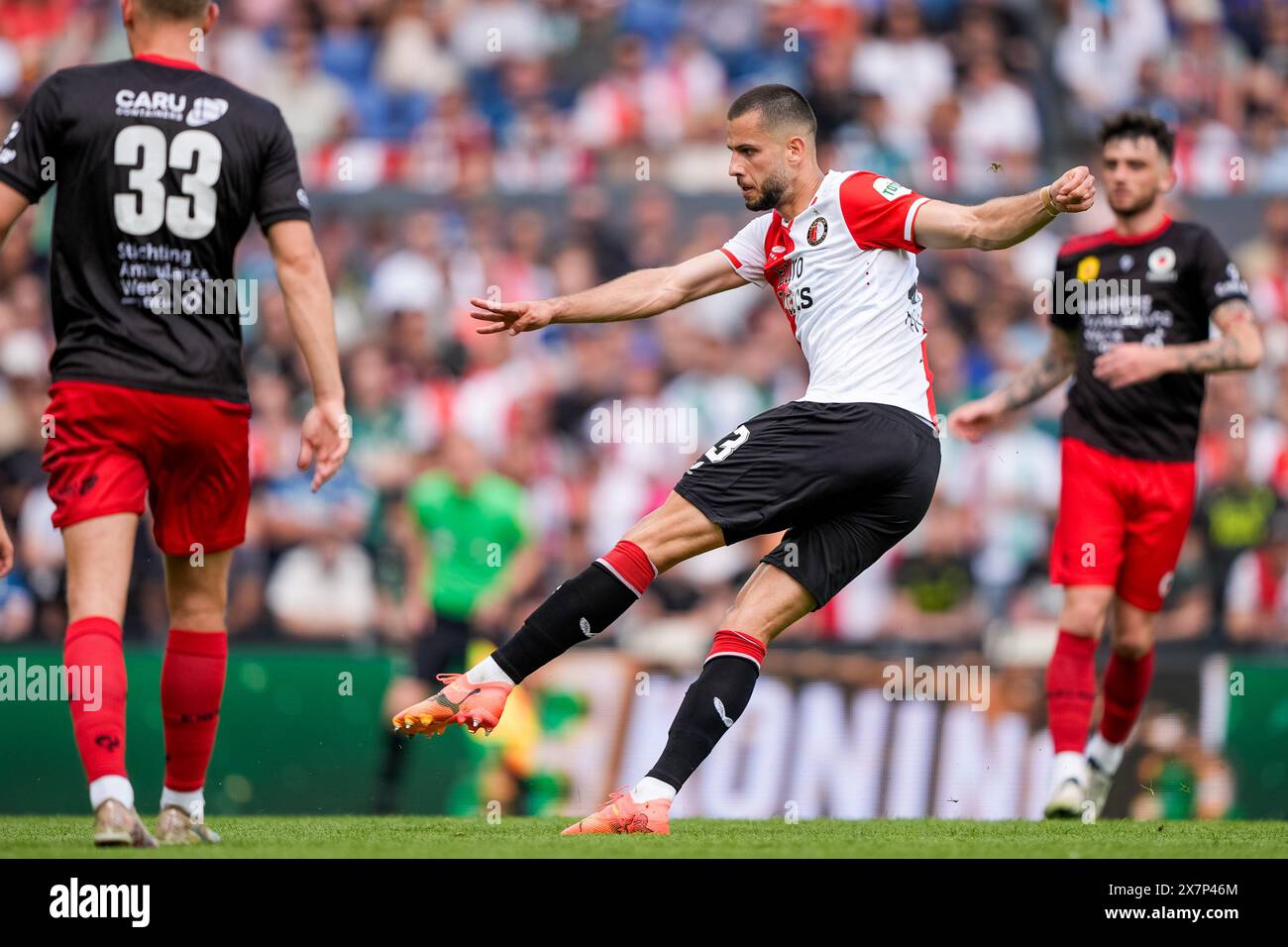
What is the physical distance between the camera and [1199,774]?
9891mm

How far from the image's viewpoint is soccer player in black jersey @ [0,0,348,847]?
5.25 m

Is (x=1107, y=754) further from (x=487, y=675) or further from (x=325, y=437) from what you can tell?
(x=325, y=437)

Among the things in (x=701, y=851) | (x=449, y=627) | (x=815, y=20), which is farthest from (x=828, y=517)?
(x=815, y=20)

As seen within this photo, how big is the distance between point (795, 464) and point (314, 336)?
5.72 feet

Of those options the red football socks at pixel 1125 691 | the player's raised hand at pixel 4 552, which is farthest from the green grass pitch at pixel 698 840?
the player's raised hand at pixel 4 552

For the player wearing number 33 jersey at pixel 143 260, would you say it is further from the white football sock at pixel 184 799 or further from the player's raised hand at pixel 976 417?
the player's raised hand at pixel 976 417

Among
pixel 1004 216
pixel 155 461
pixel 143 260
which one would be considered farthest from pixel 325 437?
pixel 1004 216

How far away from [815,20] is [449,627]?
745 cm

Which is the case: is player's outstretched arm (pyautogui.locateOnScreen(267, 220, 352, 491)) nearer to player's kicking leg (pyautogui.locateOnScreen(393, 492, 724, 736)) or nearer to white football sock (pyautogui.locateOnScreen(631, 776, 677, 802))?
player's kicking leg (pyautogui.locateOnScreen(393, 492, 724, 736))

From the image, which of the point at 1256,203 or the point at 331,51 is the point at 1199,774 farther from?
the point at 331,51

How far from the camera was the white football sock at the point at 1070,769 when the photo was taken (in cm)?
760

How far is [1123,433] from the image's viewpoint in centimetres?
790

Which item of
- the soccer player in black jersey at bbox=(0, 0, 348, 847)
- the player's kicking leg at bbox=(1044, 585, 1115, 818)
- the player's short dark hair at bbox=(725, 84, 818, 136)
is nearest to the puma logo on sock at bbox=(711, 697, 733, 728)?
the soccer player in black jersey at bbox=(0, 0, 348, 847)

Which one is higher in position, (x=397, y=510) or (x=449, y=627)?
(x=397, y=510)
